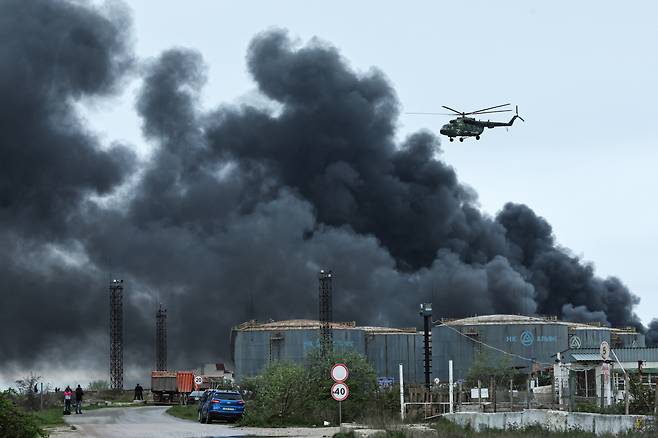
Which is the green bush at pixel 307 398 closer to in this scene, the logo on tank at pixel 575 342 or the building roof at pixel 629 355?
the building roof at pixel 629 355

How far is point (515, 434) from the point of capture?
30.6m

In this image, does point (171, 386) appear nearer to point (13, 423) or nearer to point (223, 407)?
point (223, 407)

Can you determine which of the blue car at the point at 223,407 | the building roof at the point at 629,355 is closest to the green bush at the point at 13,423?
the blue car at the point at 223,407

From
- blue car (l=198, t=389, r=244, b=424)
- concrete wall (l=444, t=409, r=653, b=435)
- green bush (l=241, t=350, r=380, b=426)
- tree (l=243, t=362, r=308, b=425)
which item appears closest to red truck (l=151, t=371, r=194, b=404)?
blue car (l=198, t=389, r=244, b=424)

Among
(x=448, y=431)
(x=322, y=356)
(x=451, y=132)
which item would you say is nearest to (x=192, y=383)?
(x=451, y=132)

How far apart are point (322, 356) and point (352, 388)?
158 inches

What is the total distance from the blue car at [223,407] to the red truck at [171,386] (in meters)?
59.2

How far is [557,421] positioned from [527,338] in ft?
321

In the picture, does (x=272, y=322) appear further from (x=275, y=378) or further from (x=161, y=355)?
(x=275, y=378)

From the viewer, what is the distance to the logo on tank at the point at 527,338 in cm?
12888

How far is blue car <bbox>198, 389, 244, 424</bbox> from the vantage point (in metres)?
52.9

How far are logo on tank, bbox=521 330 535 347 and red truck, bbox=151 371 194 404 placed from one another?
3989 cm

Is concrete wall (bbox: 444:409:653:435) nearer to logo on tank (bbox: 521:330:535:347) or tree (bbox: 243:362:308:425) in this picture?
tree (bbox: 243:362:308:425)

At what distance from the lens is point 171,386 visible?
378 ft
